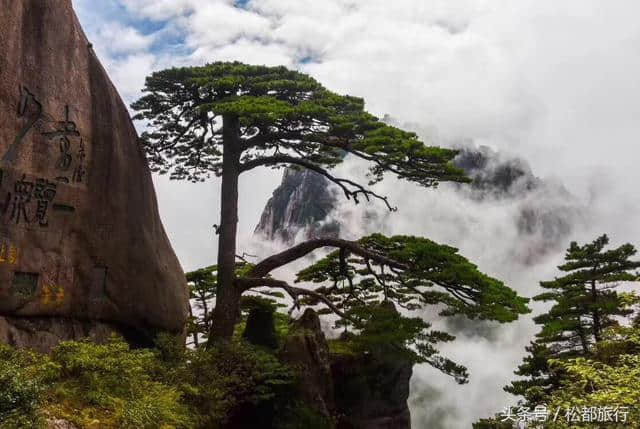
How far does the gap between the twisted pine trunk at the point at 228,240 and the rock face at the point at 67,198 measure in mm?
1214

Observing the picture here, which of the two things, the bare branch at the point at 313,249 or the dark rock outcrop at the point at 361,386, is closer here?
the bare branch at the point at 313,249

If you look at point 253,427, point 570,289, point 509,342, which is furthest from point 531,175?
point 253,427

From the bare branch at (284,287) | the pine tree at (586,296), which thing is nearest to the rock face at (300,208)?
the pine tree at (586,296)

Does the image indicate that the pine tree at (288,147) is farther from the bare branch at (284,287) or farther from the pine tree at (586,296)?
the pine tree at (586,296)

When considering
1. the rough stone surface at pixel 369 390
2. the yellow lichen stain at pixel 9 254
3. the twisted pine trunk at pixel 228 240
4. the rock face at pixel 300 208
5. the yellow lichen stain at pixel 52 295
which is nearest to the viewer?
the yellow lichen stain at pixel 9 254

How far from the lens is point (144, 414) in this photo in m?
6.88

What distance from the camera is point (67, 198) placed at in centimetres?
982

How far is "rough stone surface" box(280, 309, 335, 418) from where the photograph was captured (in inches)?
458

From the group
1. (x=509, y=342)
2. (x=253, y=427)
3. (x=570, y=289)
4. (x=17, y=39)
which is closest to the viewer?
(x=17, y=39)

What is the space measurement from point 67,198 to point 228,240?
4267 mm

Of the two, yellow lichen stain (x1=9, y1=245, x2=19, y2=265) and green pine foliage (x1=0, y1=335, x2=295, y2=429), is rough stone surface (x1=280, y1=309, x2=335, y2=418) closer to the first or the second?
green pine foliage (x1=0, y1=335, x2=295, y2=429)

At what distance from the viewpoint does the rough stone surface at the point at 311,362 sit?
11.6 m

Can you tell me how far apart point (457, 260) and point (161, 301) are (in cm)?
648

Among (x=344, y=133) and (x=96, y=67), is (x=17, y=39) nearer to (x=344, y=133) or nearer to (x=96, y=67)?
(x=96, y=67)
